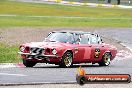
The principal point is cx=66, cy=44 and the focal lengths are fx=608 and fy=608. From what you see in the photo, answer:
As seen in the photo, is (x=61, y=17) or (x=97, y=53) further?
(x=61, y=17)

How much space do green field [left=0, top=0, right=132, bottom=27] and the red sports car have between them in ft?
89.7

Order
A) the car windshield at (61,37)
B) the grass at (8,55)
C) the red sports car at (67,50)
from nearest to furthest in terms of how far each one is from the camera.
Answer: the red sports car at (67,50), the car windshield at (61,37), the grass at (8,55)

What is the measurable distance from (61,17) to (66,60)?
4510cm

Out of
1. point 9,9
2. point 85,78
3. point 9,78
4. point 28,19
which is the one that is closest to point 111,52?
point 9,78

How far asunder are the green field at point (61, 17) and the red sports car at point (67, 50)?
1076 inches

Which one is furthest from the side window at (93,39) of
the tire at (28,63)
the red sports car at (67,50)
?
the tire at (28,63)

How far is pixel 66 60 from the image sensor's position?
2091cm

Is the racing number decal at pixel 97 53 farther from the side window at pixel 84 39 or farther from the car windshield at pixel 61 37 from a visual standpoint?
the car windshield at pixel 61 37

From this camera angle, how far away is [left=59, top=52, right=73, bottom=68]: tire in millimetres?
20706

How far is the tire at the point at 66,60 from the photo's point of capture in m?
20.7

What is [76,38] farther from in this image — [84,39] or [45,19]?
[45,19]

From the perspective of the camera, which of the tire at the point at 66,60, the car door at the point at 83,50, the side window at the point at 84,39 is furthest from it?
the side window at the point at 84,39

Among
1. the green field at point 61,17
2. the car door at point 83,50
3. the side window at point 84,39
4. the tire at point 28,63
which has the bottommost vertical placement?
the green field at point 61,17

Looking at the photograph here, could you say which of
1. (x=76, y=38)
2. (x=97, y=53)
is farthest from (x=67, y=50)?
(x=97, y=53)
